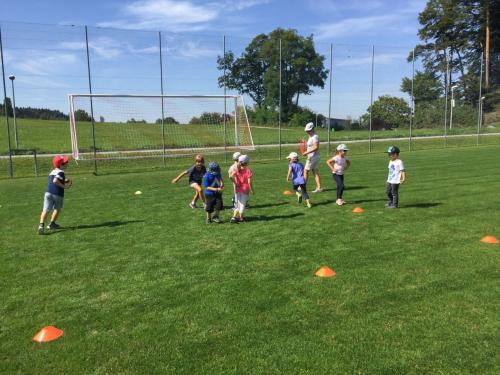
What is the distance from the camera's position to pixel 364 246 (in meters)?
6.75

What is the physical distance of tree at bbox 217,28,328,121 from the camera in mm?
22844

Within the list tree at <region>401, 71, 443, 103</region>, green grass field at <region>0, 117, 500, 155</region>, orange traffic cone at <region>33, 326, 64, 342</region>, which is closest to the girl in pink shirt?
orange traffic cone at <region>33, 326, 64, 342</region>

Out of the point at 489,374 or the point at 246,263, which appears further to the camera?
the point at 246,263

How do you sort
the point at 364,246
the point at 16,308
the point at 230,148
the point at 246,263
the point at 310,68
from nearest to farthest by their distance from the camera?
the point at 16,308 < the point at 246,263 < the point at 364,246 < the point at 230,148 < the point at 310,68

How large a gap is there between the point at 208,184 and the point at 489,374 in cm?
608

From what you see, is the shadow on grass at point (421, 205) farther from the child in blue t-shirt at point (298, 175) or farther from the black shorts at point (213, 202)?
the black shorts at point (213, 202)

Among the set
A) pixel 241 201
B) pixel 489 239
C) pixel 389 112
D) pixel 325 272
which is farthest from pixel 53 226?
pixel 389 112

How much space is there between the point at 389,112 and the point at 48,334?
66.1 m

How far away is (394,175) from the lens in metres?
9.44

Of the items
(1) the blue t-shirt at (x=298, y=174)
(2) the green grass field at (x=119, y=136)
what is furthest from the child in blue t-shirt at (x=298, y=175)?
(2) the green grass field at (x=119, y=136)

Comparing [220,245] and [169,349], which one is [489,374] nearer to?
[169,349]

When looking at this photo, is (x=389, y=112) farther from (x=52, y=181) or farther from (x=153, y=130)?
(x=52, y=181)

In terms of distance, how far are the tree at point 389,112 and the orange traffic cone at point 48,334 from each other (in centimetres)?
5470

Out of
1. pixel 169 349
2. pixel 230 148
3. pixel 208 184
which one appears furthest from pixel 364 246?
pixel 230 148
